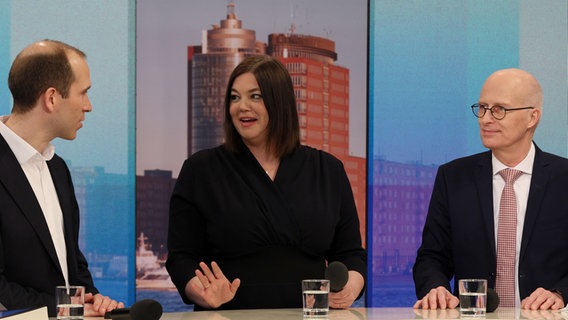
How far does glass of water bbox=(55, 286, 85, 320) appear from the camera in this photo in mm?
2936

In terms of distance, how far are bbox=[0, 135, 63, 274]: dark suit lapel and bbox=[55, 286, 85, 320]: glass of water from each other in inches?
24.3

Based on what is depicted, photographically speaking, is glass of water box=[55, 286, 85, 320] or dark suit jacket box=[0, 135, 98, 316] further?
dark suit jacket box=[0, 135, 98, 316]

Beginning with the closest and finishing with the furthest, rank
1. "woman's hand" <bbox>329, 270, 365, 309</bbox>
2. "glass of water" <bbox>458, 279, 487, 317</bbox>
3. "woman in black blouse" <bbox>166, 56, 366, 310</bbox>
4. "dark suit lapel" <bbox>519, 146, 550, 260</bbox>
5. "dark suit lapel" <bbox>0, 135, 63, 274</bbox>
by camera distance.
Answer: "glass of water" <bbox>458, 279, 487, 317</bbox>, "dark suit lapel" <bbox>0, 135, 63, 274</bbox>, "woman's hand" <bbox>329, 270, 365, 309</bbox>, "woman in black blouse" <bbox>166, 56, 366, 310</bbox>, "dark suit lapel" <bbox>519, 146, 550, 260</bbox>

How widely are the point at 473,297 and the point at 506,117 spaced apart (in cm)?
115

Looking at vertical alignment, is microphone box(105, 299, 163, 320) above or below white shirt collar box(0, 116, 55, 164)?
below

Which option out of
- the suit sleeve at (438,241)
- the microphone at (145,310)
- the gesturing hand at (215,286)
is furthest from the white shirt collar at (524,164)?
the microphone at (145,310)

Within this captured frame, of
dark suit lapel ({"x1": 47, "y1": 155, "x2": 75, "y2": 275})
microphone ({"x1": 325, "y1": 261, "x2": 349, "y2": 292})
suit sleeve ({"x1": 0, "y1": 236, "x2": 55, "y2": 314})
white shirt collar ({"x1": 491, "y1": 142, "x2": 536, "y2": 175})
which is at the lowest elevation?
suit sleeve ({"x1": 0, "y1": 236, "x2": 55, "y2": 314})

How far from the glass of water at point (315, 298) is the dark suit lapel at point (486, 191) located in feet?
3.88

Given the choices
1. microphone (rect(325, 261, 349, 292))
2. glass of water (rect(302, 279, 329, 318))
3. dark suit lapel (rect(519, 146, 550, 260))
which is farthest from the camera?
dark suit lapel (rect(519, 146, 550, 260))

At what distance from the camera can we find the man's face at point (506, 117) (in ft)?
13.7

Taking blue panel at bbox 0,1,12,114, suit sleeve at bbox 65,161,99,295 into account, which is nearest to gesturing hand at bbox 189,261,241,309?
A: suit sleeve at bbox 65,161,99,295

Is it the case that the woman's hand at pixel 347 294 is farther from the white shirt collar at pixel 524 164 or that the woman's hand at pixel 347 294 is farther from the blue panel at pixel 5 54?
the blue panel at pixel 5 54

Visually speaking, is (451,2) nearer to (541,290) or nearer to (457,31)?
(457,31)

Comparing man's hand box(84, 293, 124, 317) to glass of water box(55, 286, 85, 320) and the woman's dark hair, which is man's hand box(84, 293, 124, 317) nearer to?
glass of water box(55, 286, 85, 320)
